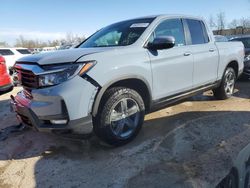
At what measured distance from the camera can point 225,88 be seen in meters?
6.14

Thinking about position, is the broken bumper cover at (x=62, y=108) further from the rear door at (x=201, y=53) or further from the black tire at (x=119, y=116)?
the rear door at (x=201, y=53)

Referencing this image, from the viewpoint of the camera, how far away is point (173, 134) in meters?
4.27

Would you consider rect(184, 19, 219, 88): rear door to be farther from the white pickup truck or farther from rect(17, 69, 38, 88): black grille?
rect(17, 69, 38, 88): black grille

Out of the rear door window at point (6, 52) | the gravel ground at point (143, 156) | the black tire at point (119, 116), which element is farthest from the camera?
the rear door window at point (6, 52)

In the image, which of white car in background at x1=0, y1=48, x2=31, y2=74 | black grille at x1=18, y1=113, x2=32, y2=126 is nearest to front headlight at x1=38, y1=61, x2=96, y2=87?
black grille at x1=18, y1=113, x2=32, y2=126

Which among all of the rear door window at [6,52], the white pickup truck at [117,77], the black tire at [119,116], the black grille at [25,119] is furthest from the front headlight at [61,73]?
the rear door window at [6,52]

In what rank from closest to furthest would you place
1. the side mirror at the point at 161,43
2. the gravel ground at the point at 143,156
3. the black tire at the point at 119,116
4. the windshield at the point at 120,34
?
the gravel ground at the point at 143,156 → the black tire at the point at 119,116 → the side mirror at the point at 161,43 → the windshield at the point at 120,34

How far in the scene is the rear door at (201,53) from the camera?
4.91 metres

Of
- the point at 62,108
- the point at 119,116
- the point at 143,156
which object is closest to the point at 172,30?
the point at 119,116

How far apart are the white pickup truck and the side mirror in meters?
0.01

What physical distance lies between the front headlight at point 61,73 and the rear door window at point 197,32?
2.51 meters

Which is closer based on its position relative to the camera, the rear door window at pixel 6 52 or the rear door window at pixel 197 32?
the rear door window at pixel 197 32

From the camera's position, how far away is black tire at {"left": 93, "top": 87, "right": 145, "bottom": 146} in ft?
11.6

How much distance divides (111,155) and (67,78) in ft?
4.03
